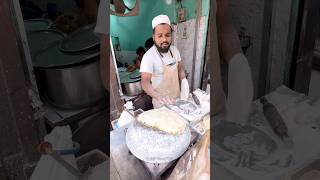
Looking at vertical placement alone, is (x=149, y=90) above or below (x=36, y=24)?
below

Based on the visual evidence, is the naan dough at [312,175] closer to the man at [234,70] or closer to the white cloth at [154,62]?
the man at [234,70]

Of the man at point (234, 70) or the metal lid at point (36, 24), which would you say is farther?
the metal lid at point (36, 24)

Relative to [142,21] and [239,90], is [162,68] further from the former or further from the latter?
[239,90]

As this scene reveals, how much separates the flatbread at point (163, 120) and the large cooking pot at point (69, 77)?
152 millimetres

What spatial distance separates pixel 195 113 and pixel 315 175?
0.34m

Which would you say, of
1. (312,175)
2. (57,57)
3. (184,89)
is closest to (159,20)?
(184,89)

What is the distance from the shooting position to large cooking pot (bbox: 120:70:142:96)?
2.48 feet

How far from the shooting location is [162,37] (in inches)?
28.7

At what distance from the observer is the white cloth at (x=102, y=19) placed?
0.72 m

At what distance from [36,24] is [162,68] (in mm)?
369

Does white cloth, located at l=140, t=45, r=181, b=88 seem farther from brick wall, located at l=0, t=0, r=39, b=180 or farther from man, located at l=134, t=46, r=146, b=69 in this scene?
brick wall, located at l=0, t=0, r=39, b=180

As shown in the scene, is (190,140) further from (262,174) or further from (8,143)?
(8,143)

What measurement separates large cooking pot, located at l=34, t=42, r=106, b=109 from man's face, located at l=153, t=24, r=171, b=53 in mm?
153

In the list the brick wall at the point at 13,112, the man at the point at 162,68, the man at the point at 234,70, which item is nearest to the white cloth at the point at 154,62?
the man at the point at 162,68
